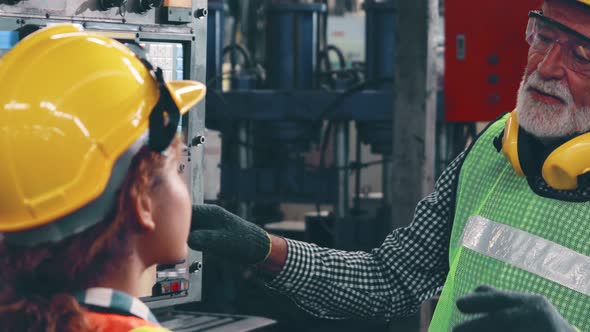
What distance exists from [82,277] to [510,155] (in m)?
1.28

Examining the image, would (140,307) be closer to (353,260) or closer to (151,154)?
(151,154)

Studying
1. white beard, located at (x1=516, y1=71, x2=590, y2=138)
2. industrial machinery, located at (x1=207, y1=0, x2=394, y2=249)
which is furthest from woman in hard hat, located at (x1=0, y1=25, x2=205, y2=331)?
industrial machinery, located at (x1=207, y1=0, x2=394, y2=249)

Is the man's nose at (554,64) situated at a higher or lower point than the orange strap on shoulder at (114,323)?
higher

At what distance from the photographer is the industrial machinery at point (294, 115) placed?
266 inches

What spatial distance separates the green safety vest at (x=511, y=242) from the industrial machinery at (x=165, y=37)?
1.20 metres

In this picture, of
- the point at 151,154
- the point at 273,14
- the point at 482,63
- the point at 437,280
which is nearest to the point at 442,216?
the point at 437,280

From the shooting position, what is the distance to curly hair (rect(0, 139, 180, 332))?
1430mm

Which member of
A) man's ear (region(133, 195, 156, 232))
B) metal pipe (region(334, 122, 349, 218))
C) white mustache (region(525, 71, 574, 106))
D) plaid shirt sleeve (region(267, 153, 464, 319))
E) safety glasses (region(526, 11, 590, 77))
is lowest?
metal pipe (region(334, 122, 349, 218))

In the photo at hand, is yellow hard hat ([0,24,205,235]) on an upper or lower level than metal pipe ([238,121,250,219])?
upper

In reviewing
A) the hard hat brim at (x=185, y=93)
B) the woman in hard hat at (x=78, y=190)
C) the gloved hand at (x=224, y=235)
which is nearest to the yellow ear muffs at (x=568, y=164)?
the gloved hand at (x=224, y=235)

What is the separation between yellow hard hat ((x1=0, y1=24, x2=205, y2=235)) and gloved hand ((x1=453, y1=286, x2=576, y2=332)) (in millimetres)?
609

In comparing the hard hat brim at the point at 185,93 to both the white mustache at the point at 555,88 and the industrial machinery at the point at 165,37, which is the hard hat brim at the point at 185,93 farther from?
the industrial machinery at the point at 165,37

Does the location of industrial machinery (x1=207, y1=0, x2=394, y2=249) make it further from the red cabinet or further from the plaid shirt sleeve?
the plaid shirt sleeve

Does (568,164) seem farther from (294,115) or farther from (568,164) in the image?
(294,115)
